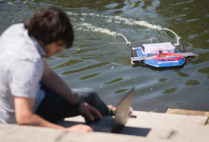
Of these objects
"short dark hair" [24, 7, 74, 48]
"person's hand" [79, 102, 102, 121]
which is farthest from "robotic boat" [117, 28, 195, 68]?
"short dark hair" [24, 7, 74, 48]

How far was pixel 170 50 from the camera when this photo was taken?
27.6 ft

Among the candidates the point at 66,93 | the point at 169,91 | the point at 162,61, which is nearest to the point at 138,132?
the point at 66,93

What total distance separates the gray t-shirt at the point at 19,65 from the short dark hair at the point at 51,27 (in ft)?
0.24

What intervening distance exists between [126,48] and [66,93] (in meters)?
6.34

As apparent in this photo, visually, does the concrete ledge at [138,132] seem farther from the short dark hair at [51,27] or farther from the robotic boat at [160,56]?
the robotic boat at [160,56]

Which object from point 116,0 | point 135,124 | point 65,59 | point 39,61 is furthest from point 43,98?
point 116,0

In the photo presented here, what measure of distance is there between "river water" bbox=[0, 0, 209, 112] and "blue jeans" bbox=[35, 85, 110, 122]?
8.93ft

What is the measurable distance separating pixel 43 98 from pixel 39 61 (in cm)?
61

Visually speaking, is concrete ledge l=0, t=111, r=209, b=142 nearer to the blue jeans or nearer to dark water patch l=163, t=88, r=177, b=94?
the blue jeans

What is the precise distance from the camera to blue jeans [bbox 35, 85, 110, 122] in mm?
3002

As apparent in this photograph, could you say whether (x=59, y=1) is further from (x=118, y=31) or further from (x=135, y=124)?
(x=135, y=124)

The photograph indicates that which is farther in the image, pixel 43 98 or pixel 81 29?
pixel 81 29

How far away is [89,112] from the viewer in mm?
3070

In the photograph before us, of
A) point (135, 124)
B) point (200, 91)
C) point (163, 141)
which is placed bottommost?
point (200, 91)
